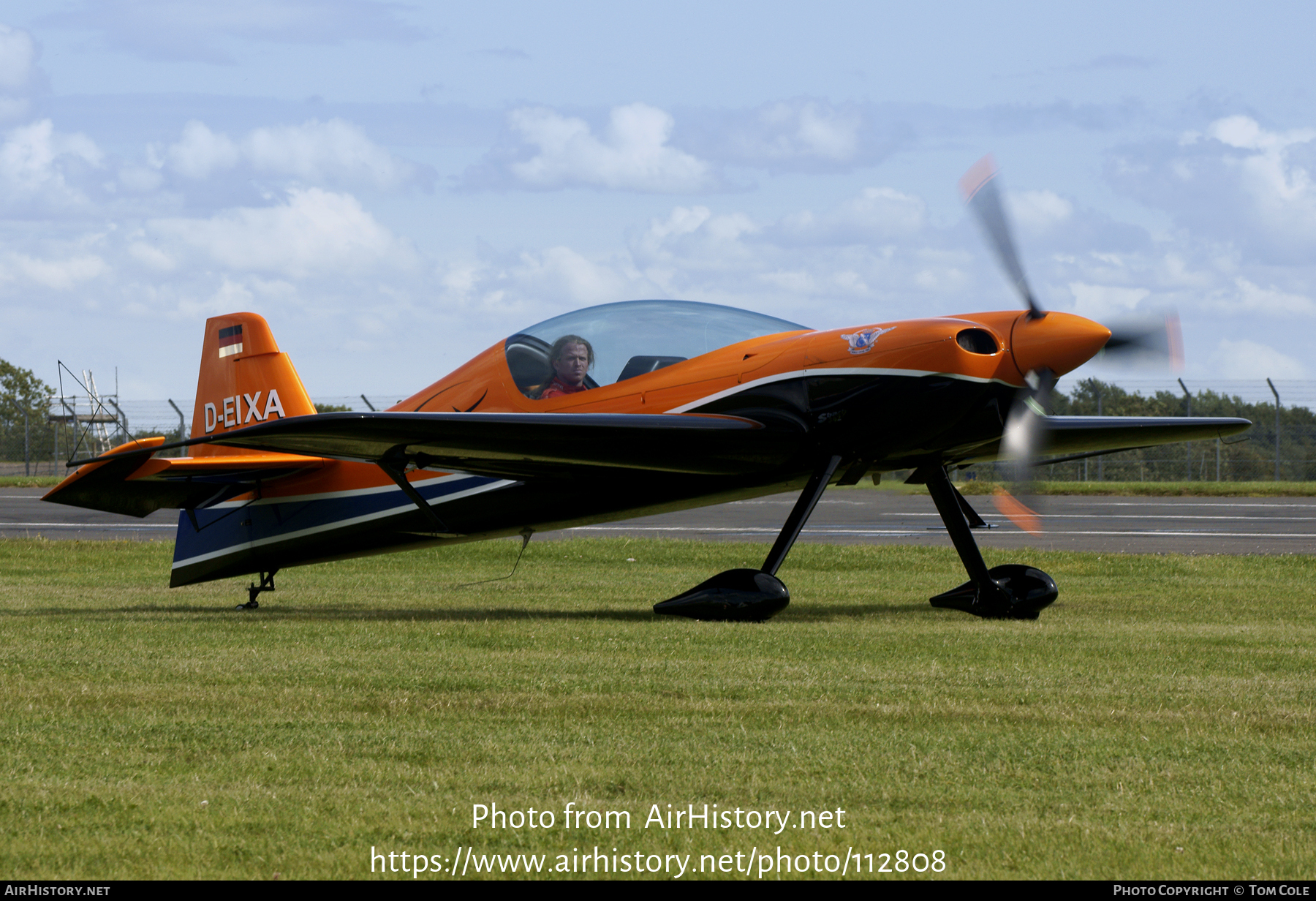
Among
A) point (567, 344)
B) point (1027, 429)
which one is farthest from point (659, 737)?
point (567, 344)

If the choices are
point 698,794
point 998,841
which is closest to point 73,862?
point 698,794

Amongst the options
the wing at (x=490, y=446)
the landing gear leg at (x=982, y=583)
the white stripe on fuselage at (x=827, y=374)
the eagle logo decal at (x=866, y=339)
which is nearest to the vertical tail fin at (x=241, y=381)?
the wing at (x=490, y=446)

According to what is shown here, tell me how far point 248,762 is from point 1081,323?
6.86 m

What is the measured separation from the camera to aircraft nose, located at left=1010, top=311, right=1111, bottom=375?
918cm

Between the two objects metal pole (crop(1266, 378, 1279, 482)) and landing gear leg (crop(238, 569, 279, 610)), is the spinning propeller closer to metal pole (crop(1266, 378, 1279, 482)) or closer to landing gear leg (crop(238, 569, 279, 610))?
landing gear leg (crop(238, 569, 279, 610))

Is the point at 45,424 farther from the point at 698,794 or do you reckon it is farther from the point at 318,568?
the point at 698,794

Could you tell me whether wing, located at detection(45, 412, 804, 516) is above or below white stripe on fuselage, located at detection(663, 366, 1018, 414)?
below

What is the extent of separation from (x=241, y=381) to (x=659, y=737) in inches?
338

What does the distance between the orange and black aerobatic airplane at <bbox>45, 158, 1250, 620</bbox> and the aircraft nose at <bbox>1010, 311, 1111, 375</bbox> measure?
0.02 metres

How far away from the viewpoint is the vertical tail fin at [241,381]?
40.6ft

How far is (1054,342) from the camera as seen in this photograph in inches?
361

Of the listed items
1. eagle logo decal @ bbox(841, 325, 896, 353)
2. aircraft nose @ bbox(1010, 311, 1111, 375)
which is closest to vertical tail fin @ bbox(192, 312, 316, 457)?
eagle logo decal @ bbox(841, 325, 896, 353)

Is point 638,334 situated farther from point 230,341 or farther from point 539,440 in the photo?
point 230,341

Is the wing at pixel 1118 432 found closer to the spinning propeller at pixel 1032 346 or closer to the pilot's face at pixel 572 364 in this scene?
the spinning propeller at pixel 1032 346
